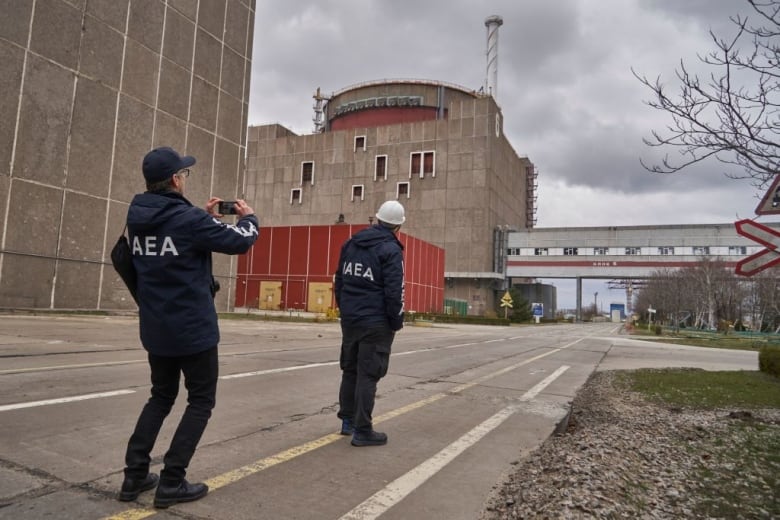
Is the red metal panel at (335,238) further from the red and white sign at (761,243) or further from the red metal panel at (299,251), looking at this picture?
the red and white sign at (761,243)

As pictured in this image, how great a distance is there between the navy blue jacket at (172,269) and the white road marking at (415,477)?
4.30 feet

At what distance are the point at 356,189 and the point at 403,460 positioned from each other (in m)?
65.2

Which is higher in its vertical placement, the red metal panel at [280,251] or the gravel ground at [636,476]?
the red metal panel at [280,251]

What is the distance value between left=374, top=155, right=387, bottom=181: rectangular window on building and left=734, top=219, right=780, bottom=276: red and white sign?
201ft

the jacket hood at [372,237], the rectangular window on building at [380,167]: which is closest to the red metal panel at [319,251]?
the rectangular window on building at [380,167]

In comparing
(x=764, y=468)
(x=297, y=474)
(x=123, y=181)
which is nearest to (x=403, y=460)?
(x=297, y=474)

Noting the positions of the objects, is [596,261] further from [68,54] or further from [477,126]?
[68,54]

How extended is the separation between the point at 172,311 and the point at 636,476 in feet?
10.1

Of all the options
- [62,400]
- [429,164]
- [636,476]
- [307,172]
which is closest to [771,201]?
[636,476]

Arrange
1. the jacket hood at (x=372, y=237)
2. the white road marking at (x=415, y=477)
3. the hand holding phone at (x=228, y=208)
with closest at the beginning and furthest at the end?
the white road marking at (x=415, y=477)
the hand holding phone at (x=228, y=208)
the jacket hood at (x=372, y=237)

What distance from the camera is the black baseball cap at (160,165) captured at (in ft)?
10.1

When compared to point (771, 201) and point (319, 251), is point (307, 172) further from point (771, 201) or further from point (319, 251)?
point (771, 201)

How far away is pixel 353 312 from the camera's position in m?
4.39

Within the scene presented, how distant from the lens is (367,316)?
4.33 meters
